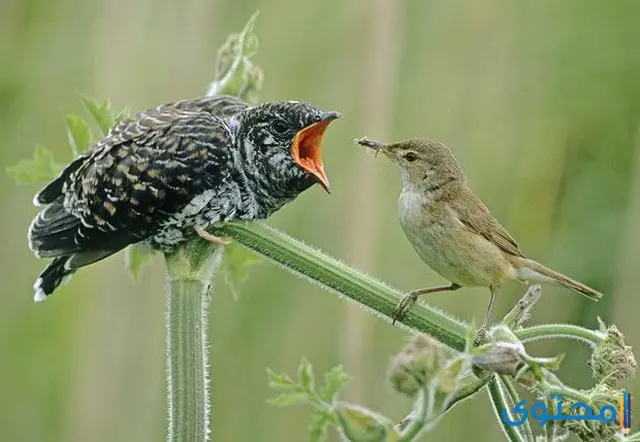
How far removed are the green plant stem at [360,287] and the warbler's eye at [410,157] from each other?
77cm

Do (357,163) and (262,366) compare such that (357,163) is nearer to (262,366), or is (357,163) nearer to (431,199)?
(262,366)

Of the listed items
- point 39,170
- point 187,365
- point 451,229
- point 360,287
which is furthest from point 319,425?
point 39,170

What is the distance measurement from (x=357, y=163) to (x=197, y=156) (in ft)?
5.30

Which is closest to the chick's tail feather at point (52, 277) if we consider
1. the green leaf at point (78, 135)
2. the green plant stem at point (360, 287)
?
the green leaf at point (78, 135)

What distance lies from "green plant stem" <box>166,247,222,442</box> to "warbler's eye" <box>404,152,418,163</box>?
0.87 meters

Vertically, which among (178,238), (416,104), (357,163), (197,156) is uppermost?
(416,104)

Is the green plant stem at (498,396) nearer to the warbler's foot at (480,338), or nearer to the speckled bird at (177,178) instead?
the warbler's foot at (480,338)

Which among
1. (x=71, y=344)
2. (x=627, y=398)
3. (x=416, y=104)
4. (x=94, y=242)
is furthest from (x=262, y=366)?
(x=627, y=398)

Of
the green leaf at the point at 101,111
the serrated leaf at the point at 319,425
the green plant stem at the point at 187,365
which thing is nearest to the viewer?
the serrated leaf at the point at 319,425

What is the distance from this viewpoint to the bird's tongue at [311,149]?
352 cm

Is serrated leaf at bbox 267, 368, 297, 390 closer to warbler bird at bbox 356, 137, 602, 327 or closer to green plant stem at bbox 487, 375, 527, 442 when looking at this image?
green plant stem at bbox 487, 375, 527, 442

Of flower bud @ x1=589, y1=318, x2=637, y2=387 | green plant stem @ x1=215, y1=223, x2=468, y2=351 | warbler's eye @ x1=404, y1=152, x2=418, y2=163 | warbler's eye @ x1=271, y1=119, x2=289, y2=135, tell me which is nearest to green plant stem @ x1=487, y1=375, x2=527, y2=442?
green plant stem @ x1=215, y1=223, x2=468, y2=351

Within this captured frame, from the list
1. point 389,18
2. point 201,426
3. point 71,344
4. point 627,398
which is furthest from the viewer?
point 71,344

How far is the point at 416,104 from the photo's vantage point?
530cm
